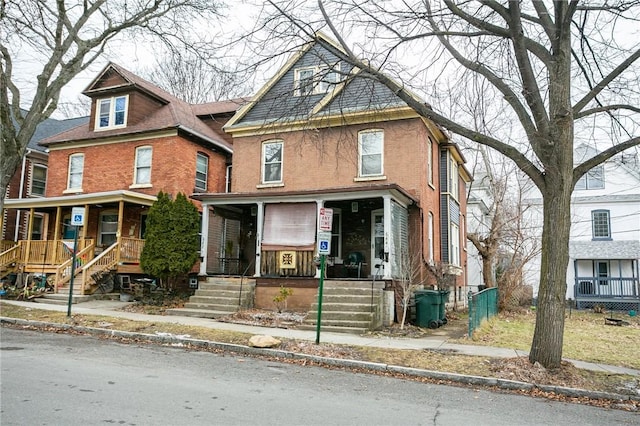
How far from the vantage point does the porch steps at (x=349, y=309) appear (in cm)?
1253

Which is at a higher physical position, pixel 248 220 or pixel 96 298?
pixel 248 220

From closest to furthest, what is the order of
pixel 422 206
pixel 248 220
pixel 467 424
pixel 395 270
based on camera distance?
pixel 467 424 → pixel 395 270 → pixel 422 206 → pixel 248 220

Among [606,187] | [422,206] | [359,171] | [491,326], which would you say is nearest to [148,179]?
[359,171]

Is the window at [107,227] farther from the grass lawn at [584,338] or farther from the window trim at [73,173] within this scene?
the grass lawn at [584,338]

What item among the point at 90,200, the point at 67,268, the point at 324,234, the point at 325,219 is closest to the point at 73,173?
the point at 90,200

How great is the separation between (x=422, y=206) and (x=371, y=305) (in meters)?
5.01

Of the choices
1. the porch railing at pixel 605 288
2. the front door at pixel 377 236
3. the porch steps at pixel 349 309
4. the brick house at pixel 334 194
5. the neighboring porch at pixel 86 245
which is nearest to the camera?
the porch steps at pixel 349 309

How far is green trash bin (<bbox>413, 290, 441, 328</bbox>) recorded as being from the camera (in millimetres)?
14250

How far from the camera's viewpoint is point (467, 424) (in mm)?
5551

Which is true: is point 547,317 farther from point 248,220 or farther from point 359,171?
point 248,220

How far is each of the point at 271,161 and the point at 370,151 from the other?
4067 millimetres

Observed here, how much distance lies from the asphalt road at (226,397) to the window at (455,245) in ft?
45.1

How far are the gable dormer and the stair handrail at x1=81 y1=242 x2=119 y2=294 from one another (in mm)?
6718

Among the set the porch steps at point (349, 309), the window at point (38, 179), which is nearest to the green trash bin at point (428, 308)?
the porch steps at point (349, 309)
